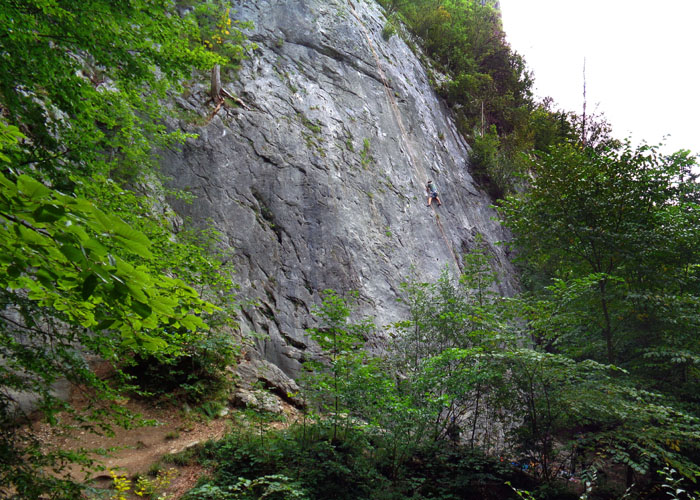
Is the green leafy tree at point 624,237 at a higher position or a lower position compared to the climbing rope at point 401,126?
lower

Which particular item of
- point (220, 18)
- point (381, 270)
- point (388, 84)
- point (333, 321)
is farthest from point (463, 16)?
point (333, 321)

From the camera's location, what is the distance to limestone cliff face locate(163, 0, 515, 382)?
10.3 m

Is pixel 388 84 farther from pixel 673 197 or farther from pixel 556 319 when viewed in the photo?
pixel 556 319

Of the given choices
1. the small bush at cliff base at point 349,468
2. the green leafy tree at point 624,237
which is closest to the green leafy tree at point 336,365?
the small bush at cliff base at point 349,468

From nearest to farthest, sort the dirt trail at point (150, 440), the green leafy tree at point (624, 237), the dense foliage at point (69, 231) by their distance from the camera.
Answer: the dense foliage at point (69, 231) → the dirt trail at point (150, 440) → the green leafy tree at point (624, 237)

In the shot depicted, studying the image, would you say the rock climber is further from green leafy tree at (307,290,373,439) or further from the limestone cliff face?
green leafy tree at (307,290,373,439)

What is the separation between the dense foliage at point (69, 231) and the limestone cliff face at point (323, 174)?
4539mm

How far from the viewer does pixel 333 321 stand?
18.4 feet

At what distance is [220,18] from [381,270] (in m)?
10.3

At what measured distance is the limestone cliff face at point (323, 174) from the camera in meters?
10.3

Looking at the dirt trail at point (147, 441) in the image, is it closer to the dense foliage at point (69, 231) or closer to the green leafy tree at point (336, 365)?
the dense foliage at point (69, 231)

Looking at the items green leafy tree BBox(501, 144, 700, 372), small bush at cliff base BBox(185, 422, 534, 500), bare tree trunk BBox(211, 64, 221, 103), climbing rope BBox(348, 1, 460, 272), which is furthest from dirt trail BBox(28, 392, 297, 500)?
climbing rope BBox(348, 1, 460, 272)

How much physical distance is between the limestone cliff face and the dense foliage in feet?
14.9

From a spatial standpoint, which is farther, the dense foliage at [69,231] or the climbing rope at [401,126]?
the climbing rope at [401,126]
